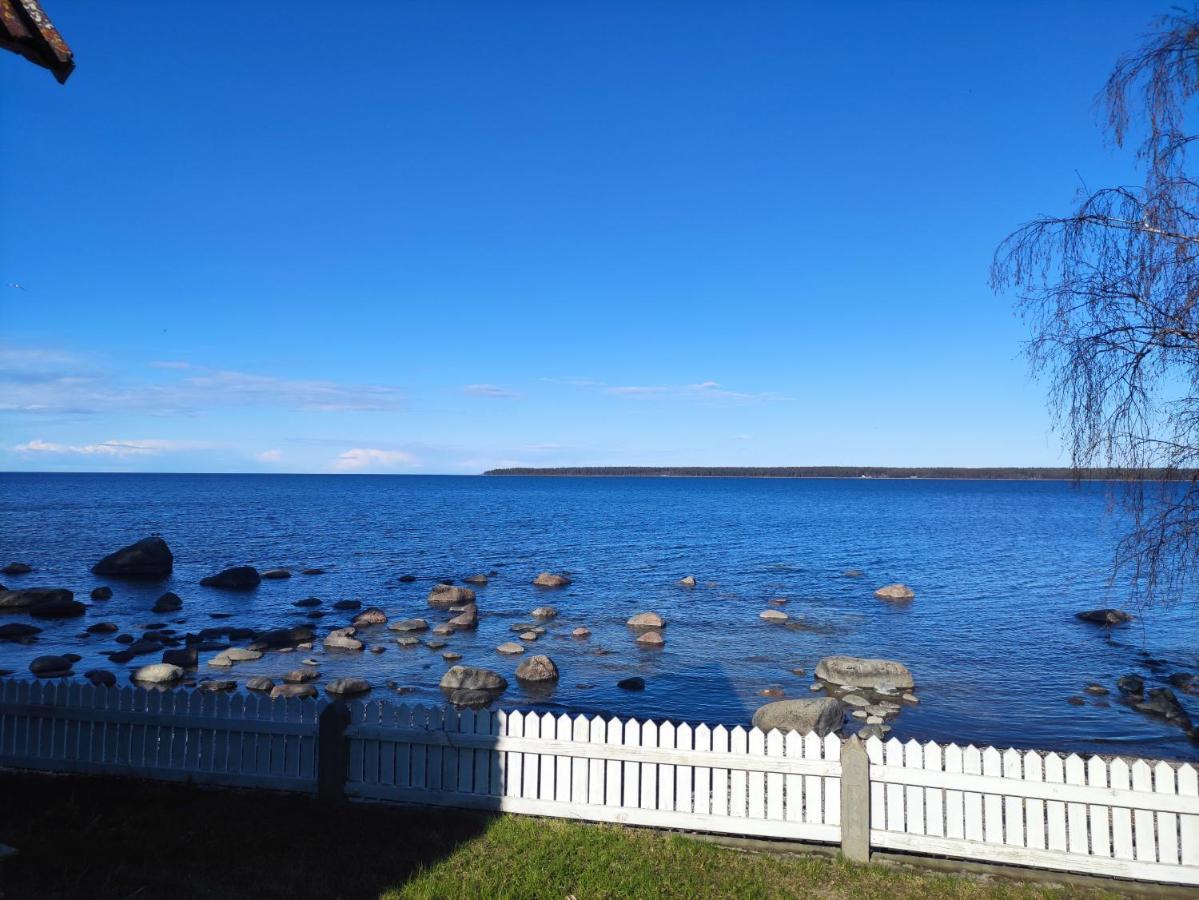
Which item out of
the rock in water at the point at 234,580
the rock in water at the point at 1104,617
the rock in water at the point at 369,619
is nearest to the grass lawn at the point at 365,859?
the rock in water at the point at 369,619

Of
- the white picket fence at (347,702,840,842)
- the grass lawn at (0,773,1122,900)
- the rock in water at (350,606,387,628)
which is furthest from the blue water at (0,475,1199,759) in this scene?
the grass lawn at (0,773,1122,900)

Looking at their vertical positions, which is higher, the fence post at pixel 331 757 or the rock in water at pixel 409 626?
the fence post at pixel 331 757

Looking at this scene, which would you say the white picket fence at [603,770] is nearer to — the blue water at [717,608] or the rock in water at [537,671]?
the blue water at [717,608]

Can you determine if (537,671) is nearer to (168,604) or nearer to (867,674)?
(867,674)

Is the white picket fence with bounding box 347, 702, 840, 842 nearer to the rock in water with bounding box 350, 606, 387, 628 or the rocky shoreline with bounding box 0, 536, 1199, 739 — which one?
the rocky shoreline with bounding box 0, 536, 1199, 739

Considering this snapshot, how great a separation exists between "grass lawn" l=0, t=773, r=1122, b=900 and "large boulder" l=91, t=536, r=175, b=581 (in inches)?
1378

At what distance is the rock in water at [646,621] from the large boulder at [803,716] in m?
11.7

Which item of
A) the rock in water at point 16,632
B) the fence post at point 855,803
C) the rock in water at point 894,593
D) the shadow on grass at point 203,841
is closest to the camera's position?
the shadow on grass at point 203,841

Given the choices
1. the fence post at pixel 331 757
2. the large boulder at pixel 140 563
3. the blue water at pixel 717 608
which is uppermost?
the fence post at pixel 331 757

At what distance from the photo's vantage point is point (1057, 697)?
20625mm

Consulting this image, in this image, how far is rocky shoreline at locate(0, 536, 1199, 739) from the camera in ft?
63.5

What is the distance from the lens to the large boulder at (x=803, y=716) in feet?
52.9

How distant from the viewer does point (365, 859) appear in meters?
8.05

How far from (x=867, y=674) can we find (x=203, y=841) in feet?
57.2
